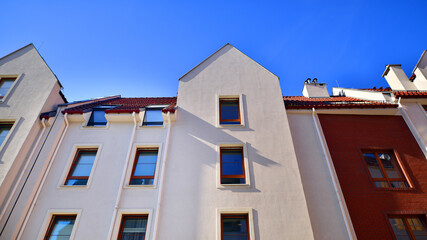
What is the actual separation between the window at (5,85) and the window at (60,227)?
8123mm

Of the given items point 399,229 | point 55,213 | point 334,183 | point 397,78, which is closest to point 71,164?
point 55,213

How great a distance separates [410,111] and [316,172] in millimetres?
6832

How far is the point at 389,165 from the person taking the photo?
12.0 meters

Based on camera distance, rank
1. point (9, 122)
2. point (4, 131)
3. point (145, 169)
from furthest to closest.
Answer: point (9, 122) < point (4, 131) < point (145, 169)

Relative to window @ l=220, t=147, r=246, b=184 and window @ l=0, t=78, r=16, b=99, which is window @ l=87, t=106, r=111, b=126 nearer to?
window @ l=0, t=78, r=16, b=99

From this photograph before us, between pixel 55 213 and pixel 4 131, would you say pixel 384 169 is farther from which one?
pixel 4 131

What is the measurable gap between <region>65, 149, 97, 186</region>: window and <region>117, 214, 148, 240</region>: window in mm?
2887

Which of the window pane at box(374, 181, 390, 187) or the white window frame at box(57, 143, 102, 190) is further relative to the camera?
the window pane at box(374, 181, 390, 187)

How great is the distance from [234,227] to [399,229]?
674cm

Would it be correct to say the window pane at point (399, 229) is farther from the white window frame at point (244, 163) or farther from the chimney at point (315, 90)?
the chimney at point (315, 90)

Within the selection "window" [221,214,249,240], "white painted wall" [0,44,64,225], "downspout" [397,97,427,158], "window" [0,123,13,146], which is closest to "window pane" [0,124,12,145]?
"window" [0,123,13,146]

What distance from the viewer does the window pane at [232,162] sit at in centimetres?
1133

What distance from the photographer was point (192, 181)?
35.4 feet

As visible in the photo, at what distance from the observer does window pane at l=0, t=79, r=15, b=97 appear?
13.8m
